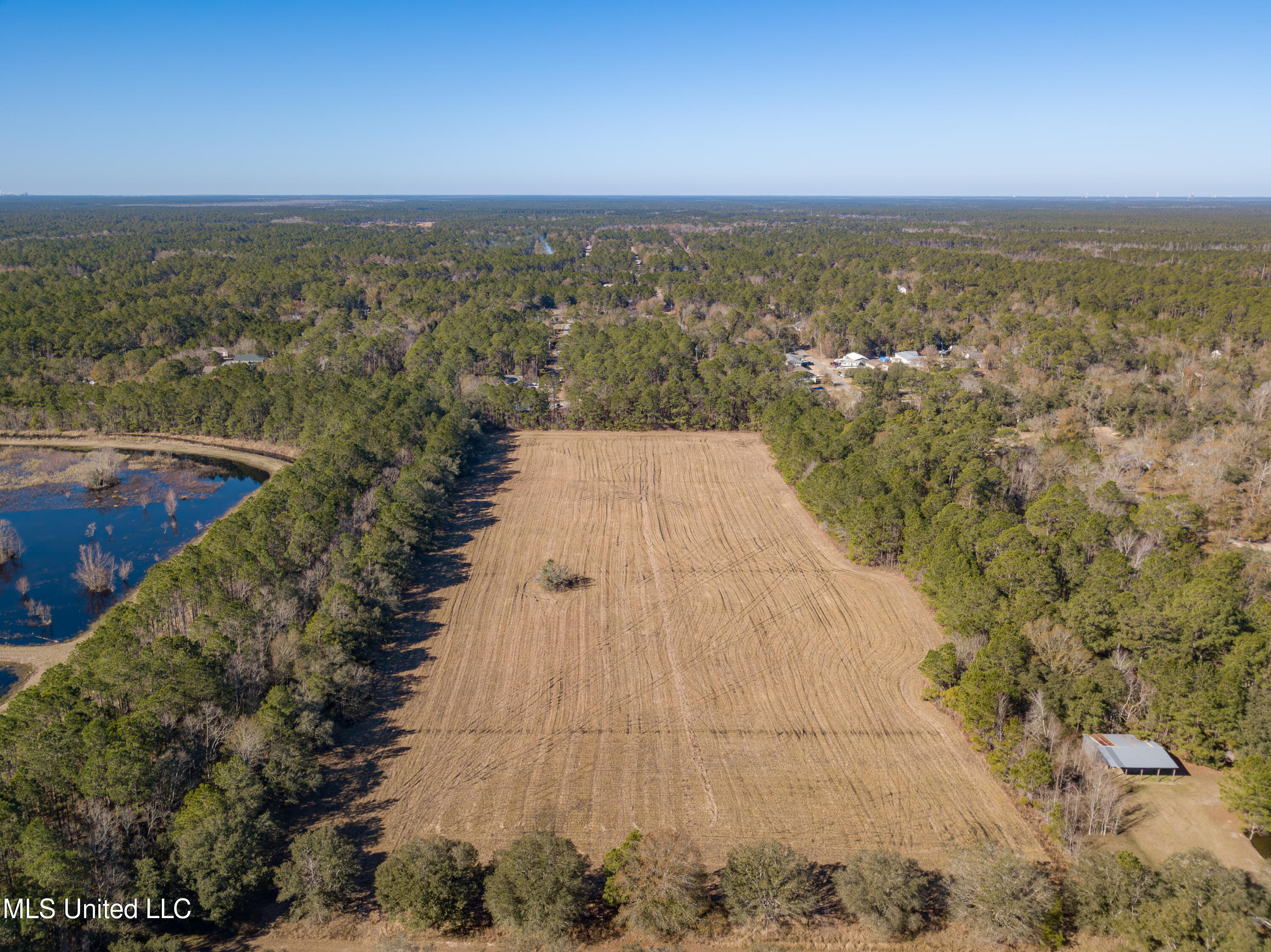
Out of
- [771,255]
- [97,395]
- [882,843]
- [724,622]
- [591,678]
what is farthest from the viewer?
[771,255]

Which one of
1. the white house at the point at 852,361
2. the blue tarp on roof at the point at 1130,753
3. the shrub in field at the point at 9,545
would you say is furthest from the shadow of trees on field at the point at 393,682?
the white house at the point at 852,361

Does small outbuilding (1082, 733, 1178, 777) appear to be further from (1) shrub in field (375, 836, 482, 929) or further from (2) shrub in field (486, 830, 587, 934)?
(1) shrub in field (375, 836, 482, 929)

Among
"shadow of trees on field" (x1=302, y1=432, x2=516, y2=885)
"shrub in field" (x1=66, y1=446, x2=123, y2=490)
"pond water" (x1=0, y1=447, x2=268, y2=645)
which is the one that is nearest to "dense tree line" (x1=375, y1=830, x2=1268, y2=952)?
"shadow of trees on field" (x1=302, y1=432, x2=516, y2=885)

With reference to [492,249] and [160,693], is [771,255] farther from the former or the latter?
[160,693]

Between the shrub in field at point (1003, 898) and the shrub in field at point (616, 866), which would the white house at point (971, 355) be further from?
the shrub in field at point (616, 866)

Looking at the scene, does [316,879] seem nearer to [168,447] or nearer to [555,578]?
[555,578]

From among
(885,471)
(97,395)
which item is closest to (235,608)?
(885,471)

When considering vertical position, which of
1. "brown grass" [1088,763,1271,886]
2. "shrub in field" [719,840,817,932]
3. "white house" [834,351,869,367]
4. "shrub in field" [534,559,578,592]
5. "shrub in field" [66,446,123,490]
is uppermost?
"white house" [834,351,869,367]
